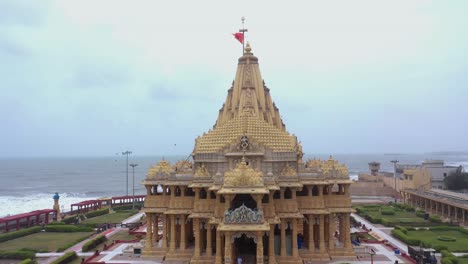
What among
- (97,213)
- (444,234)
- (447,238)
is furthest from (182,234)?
(97,213)

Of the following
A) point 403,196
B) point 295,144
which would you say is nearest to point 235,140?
point 295,144

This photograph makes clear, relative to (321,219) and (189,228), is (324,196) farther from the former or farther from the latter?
(189,228)

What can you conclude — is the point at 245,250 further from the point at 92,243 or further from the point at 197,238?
the point at 92,243

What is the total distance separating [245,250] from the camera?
1260 inches

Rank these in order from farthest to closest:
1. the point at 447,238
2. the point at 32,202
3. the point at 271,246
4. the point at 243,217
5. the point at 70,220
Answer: the point at 32,202, the point at 70,220, the point at 447,238, the point at 271,246, the point at 243,217

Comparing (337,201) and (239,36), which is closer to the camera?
(337,201)

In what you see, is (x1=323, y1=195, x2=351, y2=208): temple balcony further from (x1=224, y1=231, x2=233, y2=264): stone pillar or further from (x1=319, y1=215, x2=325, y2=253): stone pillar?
(x1=224, y1=231, x2=233, y2=264): stone pillar

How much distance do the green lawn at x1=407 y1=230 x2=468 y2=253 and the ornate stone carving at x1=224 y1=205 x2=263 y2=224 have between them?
18.9 m

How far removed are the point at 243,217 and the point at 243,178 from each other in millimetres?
2561

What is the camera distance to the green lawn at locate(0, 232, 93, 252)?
40531 millimetres

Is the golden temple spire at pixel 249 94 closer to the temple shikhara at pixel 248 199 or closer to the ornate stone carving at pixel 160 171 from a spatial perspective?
the temple shikhara at pixel 248 199

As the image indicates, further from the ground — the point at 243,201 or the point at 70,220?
the point at 243,201

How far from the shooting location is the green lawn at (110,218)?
56656mm

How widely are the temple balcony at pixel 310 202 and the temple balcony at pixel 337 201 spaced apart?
1148mm
